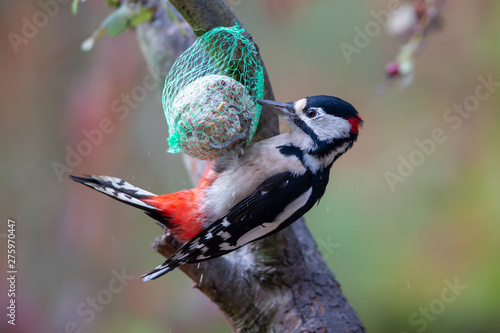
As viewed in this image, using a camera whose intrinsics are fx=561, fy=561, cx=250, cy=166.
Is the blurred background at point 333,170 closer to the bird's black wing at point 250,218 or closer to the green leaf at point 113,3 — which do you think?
the bird's black wing at point 250,218

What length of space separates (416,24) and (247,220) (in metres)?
1.07

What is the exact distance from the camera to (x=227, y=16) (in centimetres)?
198

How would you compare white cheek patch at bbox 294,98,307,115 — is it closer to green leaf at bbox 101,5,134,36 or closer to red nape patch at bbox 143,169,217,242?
red nape patch at bbox 143,169,217,242

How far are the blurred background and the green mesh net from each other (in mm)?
1628

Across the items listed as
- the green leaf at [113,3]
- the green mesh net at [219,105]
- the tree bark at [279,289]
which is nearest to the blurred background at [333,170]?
the tree bark at [279,289]

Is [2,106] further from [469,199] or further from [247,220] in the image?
[469,199]

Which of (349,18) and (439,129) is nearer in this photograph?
(439,129)

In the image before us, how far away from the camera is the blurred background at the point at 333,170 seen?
3.56m

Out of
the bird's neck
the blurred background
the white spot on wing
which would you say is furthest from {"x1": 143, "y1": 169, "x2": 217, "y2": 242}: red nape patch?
the blurred background

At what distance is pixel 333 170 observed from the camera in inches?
160

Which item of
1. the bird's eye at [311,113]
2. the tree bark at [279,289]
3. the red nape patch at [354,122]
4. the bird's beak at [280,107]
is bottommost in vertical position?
the tree bark at [279,289]

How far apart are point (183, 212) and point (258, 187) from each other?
1.03 ft

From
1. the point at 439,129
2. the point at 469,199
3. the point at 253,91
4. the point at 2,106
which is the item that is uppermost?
the point at 2,106

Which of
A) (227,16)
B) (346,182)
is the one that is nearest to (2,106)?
(346,182)
